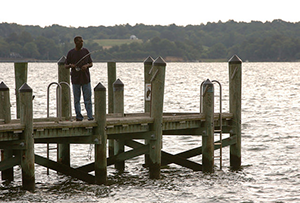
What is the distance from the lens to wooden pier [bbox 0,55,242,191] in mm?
11844

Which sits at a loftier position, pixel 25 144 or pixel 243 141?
pixel 25 144

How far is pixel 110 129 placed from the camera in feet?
42.6

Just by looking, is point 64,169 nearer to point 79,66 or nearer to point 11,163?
point 11,163

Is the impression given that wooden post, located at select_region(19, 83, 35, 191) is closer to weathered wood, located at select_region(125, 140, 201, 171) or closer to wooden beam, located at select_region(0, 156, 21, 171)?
wooden beam, located at select_region(0, 156, 21, 171)

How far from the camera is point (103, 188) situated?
43.7 ft

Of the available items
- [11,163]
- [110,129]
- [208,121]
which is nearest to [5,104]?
[11,163]

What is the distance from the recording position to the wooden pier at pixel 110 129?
11.8 meters

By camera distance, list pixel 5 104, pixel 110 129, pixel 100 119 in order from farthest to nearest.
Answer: pixel 5 104 → pixel 110 129 → pixel 100 119

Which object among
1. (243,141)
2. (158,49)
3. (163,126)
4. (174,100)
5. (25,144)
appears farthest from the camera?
(158,49)

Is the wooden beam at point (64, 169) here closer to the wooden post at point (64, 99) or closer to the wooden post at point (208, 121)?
the wooden post at point (64, 99)

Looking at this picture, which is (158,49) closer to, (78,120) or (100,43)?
(100,43)

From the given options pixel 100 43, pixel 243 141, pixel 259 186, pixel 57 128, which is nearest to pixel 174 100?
pixel 243 141

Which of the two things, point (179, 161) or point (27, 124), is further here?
point (179, 161)

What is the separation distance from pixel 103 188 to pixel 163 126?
6.86 ft
